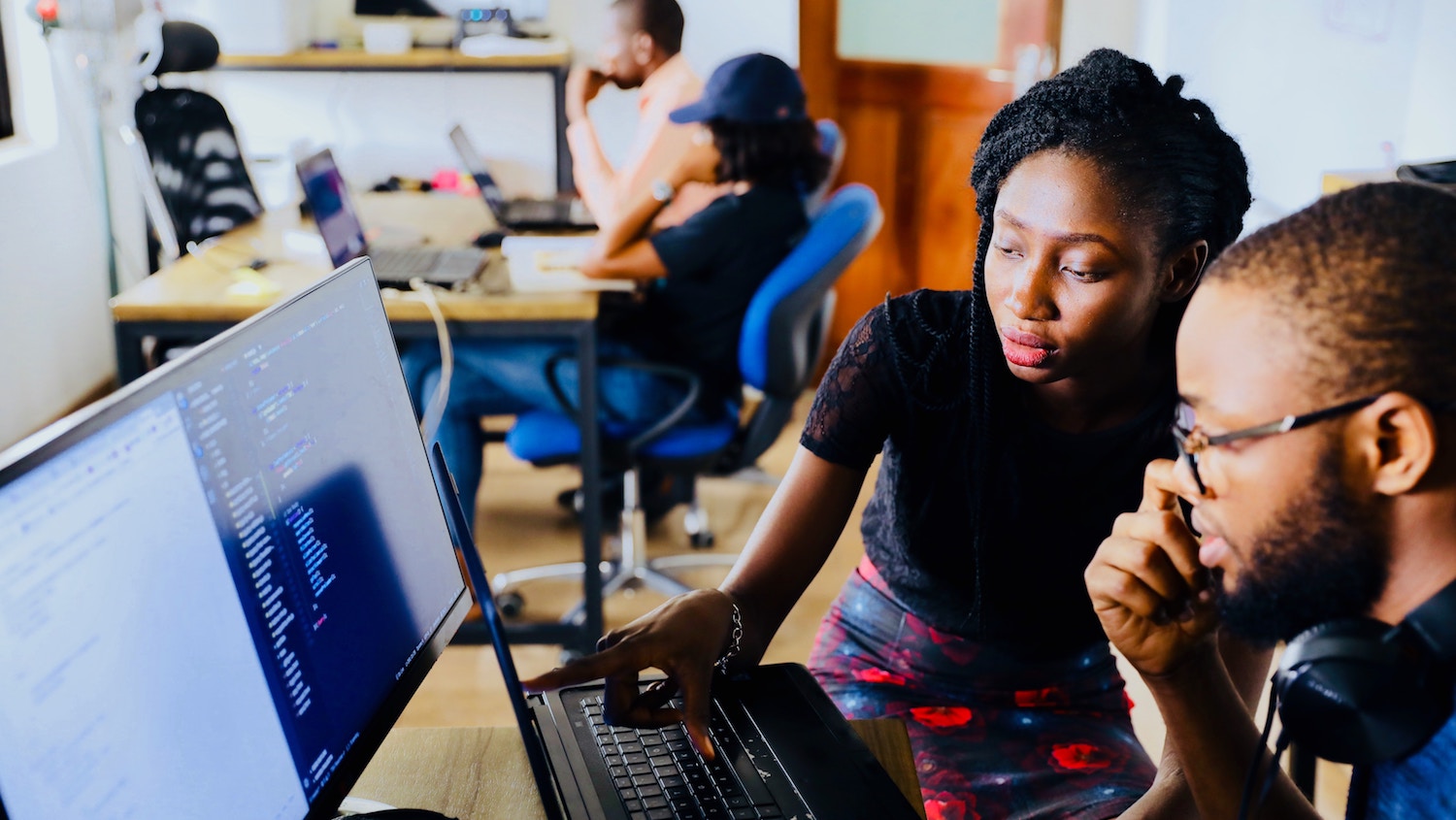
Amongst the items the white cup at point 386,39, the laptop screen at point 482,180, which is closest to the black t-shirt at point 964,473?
the laptop screen at point 482,180

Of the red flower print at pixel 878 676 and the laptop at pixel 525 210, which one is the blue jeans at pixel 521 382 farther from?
the red flower print at pixel 878 676

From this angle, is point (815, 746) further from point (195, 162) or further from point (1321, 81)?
point (195, 162)

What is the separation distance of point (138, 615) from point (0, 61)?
138 inches

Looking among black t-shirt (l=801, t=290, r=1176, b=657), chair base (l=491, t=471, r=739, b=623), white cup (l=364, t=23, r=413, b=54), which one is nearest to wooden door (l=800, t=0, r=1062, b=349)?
white cup (l=364, t=23, r=413, b=54)

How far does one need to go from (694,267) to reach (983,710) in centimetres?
135

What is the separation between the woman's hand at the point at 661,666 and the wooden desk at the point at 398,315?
128 centimetres

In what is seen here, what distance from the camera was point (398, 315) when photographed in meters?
2.21

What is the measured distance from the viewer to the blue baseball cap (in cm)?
245

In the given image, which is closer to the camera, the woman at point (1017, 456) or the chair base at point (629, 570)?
the woman at point (1017, 456)

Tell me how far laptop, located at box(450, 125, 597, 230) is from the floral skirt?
1.97m

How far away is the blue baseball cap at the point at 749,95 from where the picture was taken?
2445mm

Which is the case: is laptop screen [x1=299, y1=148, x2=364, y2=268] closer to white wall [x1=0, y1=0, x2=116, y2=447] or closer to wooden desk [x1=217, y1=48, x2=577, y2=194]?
white wall [x1=0, y1=0, x2=116, y2=447]

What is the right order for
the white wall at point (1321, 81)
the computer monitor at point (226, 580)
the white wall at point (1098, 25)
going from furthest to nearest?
1. the white wall at point (1098, 25)
2. the white wall at point (1321, 81)
3. the computer monitor at point (226, 580)

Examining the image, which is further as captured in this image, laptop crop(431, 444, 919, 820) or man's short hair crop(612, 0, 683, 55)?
man's short hair crop(612, 0, 683, 55)
